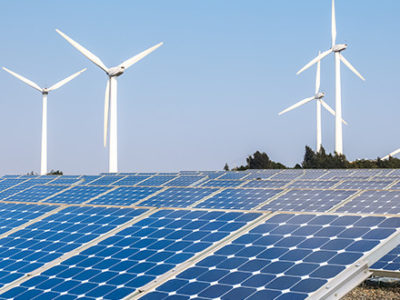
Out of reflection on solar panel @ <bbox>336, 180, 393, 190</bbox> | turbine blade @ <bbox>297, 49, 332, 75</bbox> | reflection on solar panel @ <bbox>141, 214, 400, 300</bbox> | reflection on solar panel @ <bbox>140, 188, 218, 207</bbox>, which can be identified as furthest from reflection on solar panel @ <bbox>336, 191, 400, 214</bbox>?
turbine blade @ <bbox>297, 49, 332, 75</bbox>

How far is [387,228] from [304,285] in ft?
9.32

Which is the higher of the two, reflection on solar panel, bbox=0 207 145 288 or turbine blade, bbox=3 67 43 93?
turbine blade, bbox=3 67 43 93

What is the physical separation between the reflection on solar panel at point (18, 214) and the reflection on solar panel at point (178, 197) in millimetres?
4491

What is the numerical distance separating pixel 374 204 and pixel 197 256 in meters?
11.8

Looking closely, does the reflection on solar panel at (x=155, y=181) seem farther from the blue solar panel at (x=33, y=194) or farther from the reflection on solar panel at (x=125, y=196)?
the reflection on solar panel at (x=125, y=196)

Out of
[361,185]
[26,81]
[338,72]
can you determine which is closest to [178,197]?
[361,185]

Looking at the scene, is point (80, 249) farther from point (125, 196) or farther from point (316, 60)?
point (316, 60)

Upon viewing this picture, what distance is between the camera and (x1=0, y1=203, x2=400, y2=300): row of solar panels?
9234 millimetres

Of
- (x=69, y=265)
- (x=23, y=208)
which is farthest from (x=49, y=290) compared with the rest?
(x=23, y=208)

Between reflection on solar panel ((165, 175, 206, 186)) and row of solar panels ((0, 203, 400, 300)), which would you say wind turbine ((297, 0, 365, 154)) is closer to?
reflection on solar panel ((165, 175, 206, 186))

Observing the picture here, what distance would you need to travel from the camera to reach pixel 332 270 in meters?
9.16

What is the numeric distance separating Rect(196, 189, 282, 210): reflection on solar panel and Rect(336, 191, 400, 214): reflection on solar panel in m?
3.25

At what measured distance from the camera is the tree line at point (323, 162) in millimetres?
87000

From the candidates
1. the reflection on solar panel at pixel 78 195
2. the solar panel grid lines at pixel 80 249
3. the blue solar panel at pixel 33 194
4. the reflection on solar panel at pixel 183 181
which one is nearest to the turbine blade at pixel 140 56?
the reflection on solar panel at pixel 183 181
